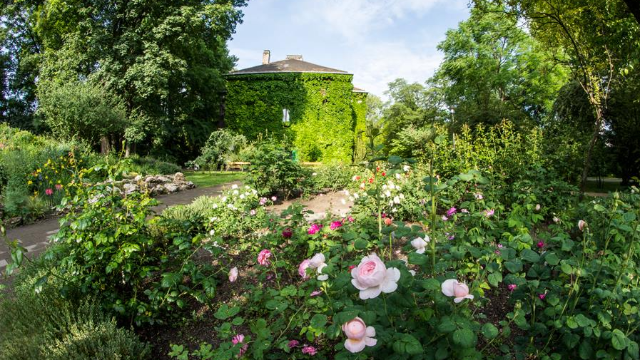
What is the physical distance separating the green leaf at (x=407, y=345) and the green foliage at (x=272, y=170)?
5.15 m

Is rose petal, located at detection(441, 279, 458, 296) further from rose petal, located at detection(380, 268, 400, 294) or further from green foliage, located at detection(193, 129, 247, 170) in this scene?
green foliage, located at detection(193, 129, 247, 170)

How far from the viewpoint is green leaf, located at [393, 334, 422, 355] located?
0.96m

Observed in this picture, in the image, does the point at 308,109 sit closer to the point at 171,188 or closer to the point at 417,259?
the point at 171,188

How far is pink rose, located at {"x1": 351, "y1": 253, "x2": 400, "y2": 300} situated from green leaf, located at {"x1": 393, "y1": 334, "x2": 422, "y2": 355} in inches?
7.3

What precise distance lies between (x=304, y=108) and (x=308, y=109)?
0.24 metres

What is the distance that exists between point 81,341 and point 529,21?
8383mm

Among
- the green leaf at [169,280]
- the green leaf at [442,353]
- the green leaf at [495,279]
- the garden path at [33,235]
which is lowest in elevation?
the garden path at [33,235]

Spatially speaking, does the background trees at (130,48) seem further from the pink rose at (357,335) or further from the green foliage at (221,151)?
the pink rose at (357,335)

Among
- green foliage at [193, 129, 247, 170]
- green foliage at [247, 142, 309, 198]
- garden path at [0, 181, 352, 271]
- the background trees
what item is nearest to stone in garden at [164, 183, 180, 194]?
garden path at [0, 181, 352, 271]

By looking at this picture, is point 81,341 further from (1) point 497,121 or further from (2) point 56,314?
(1) point 497,121

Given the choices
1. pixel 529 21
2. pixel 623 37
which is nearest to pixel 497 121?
pixel 529 21

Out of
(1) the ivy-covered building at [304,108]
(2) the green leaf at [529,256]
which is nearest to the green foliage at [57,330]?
(2) the green leaf at [529,256]

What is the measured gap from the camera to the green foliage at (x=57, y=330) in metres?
1.93

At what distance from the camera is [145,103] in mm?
15969
